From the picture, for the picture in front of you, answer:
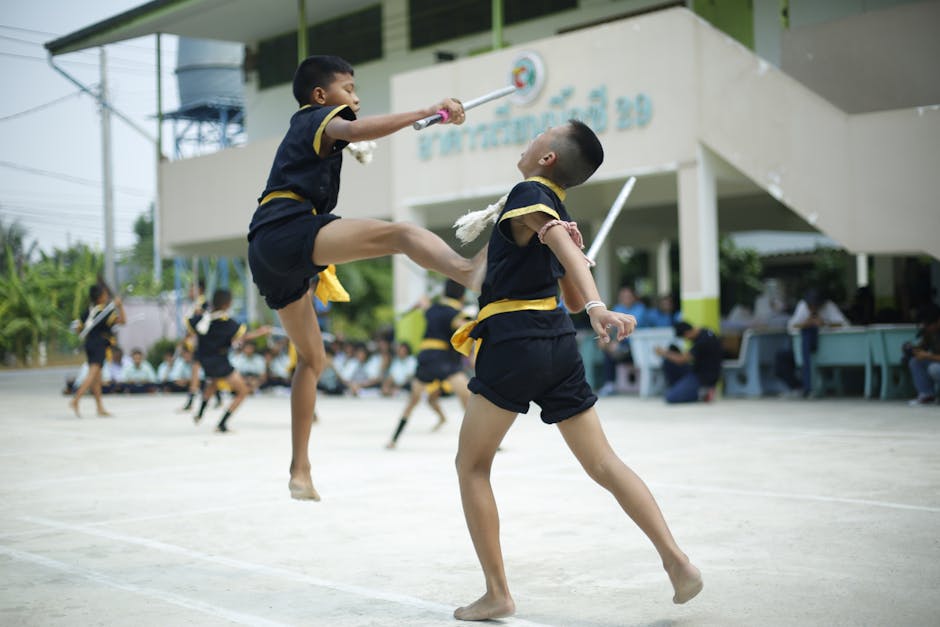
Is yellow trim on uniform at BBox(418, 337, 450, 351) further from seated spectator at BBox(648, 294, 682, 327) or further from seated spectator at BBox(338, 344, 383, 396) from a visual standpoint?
seated spectator at BBox(338, 344, 383, 396)

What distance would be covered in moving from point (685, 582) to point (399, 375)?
1631cm

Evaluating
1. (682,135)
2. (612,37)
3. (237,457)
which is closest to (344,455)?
(237,457)

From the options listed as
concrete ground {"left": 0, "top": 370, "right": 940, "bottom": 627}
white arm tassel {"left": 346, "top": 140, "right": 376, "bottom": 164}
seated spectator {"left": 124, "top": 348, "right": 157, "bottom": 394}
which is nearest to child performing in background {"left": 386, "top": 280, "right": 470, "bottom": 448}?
concrete ground {"left": 0, "top": 370, "right": 940, "bottom": 627}

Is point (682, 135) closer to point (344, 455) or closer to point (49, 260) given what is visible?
point (344, 455)

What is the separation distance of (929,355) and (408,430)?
654 cm

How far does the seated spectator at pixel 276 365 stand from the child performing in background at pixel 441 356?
11295 mm

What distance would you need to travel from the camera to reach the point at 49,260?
37.0m

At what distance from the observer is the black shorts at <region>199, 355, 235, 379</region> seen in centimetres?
1369

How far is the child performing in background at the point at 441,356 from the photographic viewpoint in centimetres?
1112

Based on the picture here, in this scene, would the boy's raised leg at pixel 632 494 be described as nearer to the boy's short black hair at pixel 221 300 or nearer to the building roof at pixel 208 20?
the boy's short black hair at pixel 221 300

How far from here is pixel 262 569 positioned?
16.6 feet

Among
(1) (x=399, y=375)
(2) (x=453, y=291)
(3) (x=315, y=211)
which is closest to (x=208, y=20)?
(1) (x=399, y=375)

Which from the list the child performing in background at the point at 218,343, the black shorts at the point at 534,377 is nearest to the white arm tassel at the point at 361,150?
the black shorts at the point at 534,377

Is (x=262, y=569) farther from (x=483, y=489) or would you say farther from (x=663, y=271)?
(x=663, y=271)
